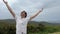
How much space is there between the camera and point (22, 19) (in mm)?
5230

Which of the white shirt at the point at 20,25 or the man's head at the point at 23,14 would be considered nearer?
the man's head at the point at 23,14

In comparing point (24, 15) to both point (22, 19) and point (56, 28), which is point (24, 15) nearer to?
point (22, 19)

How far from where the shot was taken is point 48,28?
13883mm

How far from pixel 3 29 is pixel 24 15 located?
277 inches

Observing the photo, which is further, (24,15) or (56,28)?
(56,28)

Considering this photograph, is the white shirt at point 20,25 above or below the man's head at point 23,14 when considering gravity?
below

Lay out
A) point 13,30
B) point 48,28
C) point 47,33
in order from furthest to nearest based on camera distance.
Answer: point 48,28 → point 47,33 → point 13,30

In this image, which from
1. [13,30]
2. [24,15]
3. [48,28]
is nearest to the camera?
[24,15]

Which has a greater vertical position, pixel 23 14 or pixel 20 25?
pixel 23 14

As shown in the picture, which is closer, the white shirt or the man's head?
the man's head

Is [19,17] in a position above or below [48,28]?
above

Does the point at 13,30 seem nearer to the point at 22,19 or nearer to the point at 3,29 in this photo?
the point at 3,29

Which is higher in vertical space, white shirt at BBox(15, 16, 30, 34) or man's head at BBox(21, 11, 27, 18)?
man's head at BBox(21, 11, 27, 18)

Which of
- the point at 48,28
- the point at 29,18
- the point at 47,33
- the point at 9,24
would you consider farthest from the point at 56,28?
the point at 29,18
